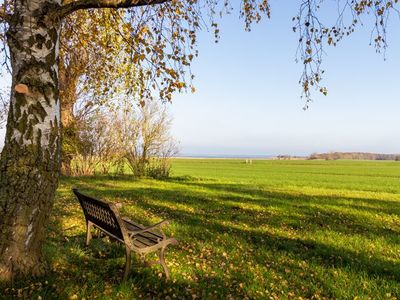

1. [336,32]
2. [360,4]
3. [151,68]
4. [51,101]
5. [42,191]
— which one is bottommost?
[42,191]

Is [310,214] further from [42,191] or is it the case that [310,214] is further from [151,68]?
[42,191]

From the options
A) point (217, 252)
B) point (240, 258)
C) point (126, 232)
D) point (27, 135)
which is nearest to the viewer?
point (27, 135)

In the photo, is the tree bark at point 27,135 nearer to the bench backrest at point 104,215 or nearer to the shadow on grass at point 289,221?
the bench backrest at point 104,215

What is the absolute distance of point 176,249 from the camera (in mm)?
6707

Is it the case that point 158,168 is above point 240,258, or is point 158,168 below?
above

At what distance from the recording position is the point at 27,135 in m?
4.12

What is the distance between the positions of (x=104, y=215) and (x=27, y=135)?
1.65 metres

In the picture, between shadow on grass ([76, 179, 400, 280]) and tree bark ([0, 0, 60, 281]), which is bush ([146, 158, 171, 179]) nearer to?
shadow on grass ([76, 179, 400, 280])

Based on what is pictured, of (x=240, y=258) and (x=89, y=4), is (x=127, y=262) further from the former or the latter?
(x=89, y=4)

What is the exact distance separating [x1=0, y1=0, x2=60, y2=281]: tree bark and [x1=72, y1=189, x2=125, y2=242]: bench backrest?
847 mm

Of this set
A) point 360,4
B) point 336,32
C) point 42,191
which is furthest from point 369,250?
point 42,191

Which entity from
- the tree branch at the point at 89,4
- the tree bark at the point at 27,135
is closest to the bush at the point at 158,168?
the tree bark at the point at 27,135

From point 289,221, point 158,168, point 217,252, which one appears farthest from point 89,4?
point 158,168

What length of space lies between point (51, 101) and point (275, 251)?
199 inches
